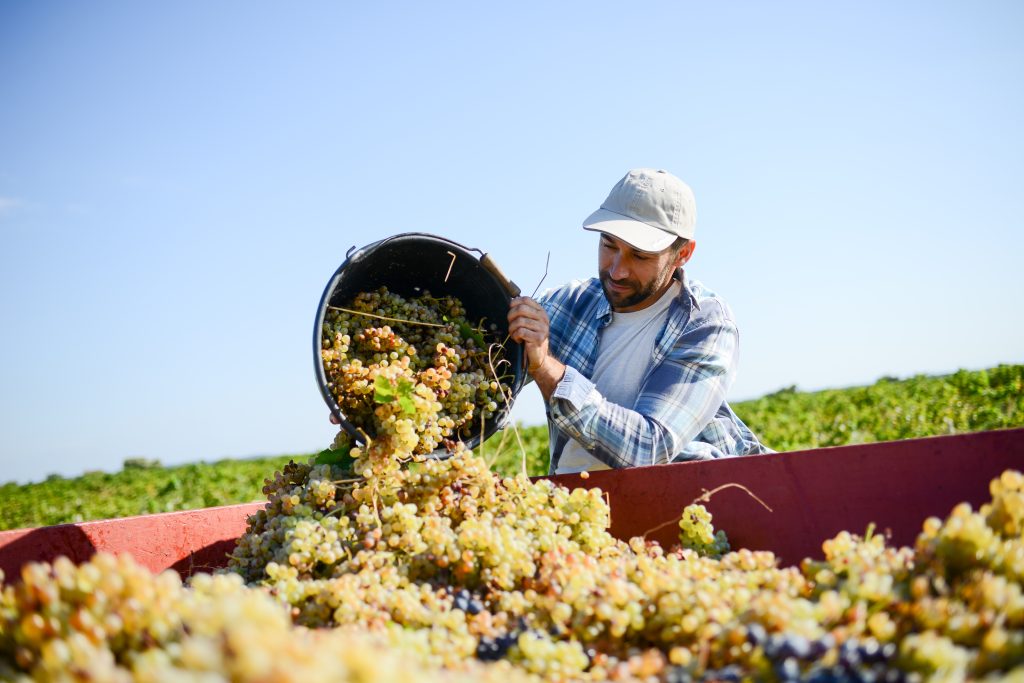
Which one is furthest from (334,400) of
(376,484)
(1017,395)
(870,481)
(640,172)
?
(1017,395)

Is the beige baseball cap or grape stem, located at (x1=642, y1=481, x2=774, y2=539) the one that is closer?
grape stem, located at (x1=642, y1=481, x2=774, y2=539)

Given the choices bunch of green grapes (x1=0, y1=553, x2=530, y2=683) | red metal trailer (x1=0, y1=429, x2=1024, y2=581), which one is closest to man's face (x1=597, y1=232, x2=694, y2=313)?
red metal trailer (x1=0, y1=429, x2=1024, y2=581)

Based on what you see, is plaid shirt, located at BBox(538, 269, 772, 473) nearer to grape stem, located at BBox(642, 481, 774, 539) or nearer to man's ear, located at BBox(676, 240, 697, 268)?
man's ear, located at BBox(676, 240, 697, 268)

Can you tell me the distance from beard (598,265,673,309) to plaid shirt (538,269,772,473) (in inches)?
3.8

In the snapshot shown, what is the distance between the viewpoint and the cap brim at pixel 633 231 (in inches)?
125

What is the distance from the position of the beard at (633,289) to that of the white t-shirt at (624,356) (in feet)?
0.27

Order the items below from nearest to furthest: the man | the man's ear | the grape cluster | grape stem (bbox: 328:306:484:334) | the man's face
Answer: the grape cluster, grape stem (bbox: 328:306:484:334), the man, the man's face, the man's ear

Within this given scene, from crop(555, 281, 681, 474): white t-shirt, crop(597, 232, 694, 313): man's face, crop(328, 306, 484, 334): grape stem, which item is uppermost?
crop(597, 232, 694, 313): man's face

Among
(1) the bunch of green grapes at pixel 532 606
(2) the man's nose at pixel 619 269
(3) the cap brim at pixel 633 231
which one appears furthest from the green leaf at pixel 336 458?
(2) the man's nose at pixel 619 269

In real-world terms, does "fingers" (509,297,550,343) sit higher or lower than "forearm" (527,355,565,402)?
higher

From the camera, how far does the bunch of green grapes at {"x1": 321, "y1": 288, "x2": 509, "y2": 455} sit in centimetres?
222

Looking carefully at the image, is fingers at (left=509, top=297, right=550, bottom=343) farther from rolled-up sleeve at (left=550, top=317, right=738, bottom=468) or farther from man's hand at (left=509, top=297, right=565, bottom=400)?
rolled-up sleeve at (left=550, top=317, right=738, bottom=468)

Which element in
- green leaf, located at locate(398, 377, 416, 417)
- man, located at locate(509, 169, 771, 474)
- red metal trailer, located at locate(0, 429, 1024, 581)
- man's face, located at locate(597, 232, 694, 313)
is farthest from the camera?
man's face, located at locate(597, 232, 694, 313)

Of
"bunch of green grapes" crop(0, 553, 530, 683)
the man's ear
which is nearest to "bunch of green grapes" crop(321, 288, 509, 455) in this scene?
"bunch of green grapes" crop(0, 553, 530, 683)
